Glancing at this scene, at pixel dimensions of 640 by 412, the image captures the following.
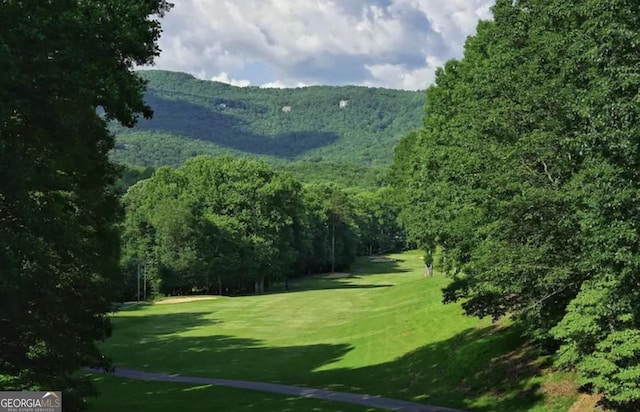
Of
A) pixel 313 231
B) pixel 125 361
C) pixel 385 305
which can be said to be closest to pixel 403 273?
pixel 313 231

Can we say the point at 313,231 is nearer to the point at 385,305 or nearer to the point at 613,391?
the point at 385,305

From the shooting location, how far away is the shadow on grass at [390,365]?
1047 inches

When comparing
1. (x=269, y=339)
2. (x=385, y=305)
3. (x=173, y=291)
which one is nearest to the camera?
(x=269, y=339)

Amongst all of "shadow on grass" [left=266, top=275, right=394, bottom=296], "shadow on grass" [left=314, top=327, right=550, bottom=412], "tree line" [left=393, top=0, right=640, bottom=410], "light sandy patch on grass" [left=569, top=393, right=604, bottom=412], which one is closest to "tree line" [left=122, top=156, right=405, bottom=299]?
"shadow on grass" [left=266, top=275, right=394, bottom=296]

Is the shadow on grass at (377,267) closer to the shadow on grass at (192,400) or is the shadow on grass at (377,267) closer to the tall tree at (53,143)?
the shadow on grass at (192,400)

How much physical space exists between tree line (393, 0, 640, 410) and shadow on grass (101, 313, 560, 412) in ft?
9.11

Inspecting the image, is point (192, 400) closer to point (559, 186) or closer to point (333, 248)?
point (559, 186)

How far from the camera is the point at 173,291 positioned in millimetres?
91500

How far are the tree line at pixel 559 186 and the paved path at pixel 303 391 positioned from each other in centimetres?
494

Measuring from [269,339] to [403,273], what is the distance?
61.2 meters

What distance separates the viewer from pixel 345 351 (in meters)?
41.6

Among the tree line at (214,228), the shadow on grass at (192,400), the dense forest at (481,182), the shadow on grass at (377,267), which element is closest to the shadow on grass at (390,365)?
the dense forest at (481,182)

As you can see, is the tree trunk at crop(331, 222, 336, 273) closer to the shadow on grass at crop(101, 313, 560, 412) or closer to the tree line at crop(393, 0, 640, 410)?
the shadow on grass at crop(101, 313, 560, 412)

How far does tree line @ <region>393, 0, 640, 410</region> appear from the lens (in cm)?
1466
